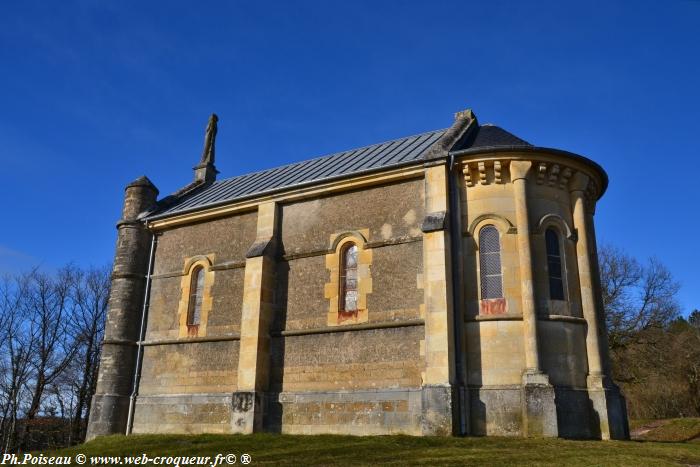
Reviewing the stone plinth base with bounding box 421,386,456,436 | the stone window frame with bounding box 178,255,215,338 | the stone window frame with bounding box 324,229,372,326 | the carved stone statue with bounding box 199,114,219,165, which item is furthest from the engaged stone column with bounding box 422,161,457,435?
the carved stone statue with bounding box 199,114,219,165

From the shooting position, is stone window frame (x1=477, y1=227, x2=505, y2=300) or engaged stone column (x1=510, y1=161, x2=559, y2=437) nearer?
engaged stone column (x1=510, y1=161, x2=559, y2=437)

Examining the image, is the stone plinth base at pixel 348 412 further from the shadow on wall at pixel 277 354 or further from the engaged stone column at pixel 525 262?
the engaged stone column at pixel 525 262

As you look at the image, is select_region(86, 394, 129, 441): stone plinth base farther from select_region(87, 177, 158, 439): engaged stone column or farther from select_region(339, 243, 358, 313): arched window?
select_region(339, 243, 358, 313): arched window

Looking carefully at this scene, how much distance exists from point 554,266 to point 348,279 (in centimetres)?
531

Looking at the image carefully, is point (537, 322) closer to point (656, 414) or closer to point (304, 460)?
point (304, 460)

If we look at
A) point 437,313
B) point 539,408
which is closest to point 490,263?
point 437,313

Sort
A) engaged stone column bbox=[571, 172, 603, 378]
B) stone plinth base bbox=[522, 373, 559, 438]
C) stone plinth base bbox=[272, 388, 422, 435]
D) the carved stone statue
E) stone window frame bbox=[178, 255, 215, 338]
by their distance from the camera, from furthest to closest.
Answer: the carved stone statue → stone window frame bbox=[178, 255, 215, 338] → engaged stone column bbox=[571, 172, 603, 378] → stone plinth base bbox=[272, 388, 422, 435] → stone plinth base bbox=[522, 373, 559, 438]

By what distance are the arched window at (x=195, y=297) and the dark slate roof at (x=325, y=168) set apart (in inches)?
84.7

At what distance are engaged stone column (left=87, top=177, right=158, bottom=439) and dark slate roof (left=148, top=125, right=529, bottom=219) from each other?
849mm

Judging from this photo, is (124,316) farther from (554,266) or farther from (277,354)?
(554,266)

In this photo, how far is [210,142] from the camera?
25.0 metres

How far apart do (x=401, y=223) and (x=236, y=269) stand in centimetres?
556

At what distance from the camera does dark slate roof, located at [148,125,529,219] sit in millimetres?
16062

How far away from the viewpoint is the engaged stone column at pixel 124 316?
706 inches
